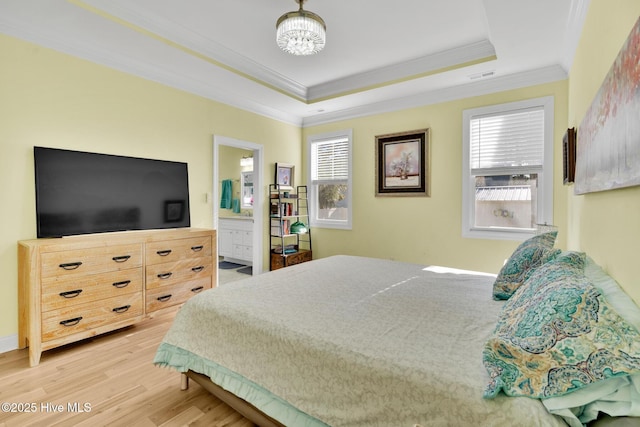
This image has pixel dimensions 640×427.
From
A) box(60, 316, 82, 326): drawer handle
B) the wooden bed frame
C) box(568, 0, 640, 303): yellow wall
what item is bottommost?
the wooden bed frame

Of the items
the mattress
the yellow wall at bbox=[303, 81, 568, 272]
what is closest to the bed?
the mattress

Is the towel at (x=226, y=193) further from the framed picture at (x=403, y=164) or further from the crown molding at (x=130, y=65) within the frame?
the framed picture at (x=403, y=164)

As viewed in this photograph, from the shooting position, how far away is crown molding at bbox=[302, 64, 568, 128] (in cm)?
332

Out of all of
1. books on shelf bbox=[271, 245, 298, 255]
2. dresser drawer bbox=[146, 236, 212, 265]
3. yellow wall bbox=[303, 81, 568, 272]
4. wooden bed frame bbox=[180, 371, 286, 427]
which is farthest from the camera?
books on shelf bbox=[271, 245, 298, 255]

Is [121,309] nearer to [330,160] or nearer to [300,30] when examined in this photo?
[300,30]

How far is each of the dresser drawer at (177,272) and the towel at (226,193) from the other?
3.18 m

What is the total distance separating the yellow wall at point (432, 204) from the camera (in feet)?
11.5

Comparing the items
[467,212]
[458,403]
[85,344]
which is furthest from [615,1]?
[85,344]

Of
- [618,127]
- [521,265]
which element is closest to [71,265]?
[521,265]

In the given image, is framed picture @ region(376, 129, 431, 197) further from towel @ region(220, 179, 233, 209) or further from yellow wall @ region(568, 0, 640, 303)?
Result: towel @ region(220, 179, 233, 209)

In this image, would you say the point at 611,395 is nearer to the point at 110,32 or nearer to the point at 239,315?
the point at 239,315

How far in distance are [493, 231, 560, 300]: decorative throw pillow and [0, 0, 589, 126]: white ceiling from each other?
5.56 feet

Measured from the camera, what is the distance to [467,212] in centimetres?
381

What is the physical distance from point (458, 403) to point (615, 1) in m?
1.85
